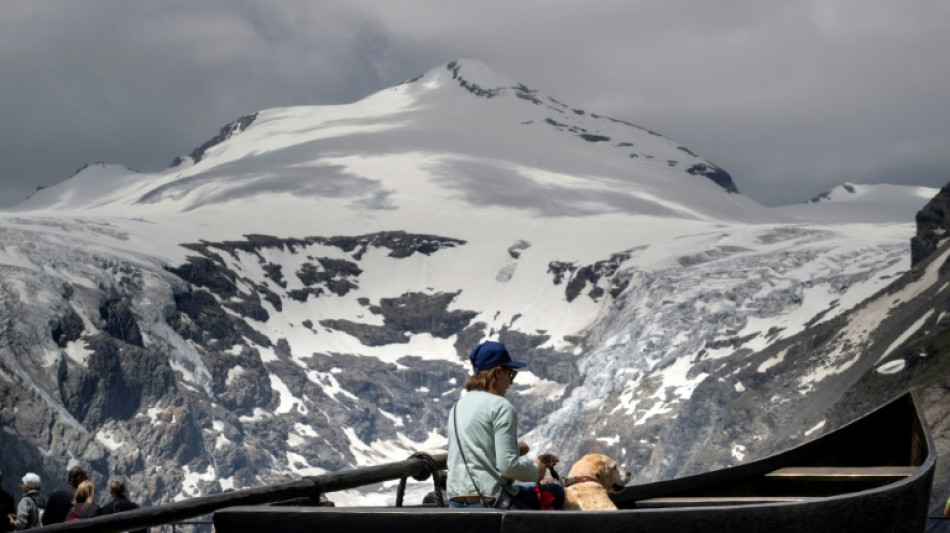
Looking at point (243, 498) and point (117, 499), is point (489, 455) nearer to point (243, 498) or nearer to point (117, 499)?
point (243, 498)

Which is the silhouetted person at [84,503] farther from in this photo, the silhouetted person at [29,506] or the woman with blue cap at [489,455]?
the woman with blue cap at [489,455]

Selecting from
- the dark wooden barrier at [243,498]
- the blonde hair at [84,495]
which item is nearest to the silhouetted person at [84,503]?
the blonde hair at [84,495]

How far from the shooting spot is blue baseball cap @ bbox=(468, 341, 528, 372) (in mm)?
12758

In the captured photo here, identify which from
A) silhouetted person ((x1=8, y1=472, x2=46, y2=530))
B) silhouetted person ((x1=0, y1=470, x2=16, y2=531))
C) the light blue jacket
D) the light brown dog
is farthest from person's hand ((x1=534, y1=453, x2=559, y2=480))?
silhouetted person ((x1=0, y1=470, x2=16, y2=531))

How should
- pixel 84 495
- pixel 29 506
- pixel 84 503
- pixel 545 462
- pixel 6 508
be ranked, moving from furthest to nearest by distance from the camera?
pixel 6 508, pixel 29 506, pixel 84 495, pixel 84 503, pixel 545 462

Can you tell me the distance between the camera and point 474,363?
42.9ft

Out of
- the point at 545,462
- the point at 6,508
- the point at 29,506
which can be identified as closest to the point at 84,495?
the point at 29,506

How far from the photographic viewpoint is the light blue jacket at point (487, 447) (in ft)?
39.7

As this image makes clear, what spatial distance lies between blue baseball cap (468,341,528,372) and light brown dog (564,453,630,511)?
3.77 ft

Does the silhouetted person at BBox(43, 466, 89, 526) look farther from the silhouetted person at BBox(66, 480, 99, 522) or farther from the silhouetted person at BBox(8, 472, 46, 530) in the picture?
the silhouetted person at BBox(66, 480, 99, 522)

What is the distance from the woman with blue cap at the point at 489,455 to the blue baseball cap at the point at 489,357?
0.05ft

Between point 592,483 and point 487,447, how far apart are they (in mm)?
1240

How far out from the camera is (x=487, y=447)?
1229 centimetres

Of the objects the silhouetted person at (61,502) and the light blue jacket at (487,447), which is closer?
the light blue jacket at (487,447)
